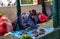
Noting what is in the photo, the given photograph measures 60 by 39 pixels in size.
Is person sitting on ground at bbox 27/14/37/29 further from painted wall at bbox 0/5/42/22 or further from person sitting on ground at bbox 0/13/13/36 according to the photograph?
person sitting on ground at bbox 0/13/13/36

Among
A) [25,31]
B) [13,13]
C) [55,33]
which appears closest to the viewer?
[55,33]

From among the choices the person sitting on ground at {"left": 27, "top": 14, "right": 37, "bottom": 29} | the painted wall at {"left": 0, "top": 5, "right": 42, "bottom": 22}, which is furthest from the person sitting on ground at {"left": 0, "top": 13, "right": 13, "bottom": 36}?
the person sitting on ground at {"left": 27, "top": 14, "right": 37, "bottom": 29}

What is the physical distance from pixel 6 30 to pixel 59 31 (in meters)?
0.76

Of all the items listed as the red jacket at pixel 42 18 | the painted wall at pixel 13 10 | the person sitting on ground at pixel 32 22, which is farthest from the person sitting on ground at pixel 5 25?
the red jacket at pixel 42 18

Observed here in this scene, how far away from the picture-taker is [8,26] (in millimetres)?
2037

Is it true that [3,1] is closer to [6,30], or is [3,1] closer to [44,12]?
[6,30]

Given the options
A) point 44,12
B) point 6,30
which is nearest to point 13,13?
point 6,30

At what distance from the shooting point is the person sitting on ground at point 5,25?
2.00m

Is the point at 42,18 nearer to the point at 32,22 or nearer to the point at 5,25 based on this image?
the point at 32,22

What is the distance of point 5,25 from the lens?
204 cm

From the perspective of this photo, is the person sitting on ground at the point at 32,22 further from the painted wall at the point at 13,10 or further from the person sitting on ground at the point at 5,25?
the person sitting on ground at the point at 5,25

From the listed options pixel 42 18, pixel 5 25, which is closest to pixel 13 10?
pixel 5 25

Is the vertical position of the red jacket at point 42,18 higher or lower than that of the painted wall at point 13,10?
lower

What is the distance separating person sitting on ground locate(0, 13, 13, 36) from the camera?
2.00m
